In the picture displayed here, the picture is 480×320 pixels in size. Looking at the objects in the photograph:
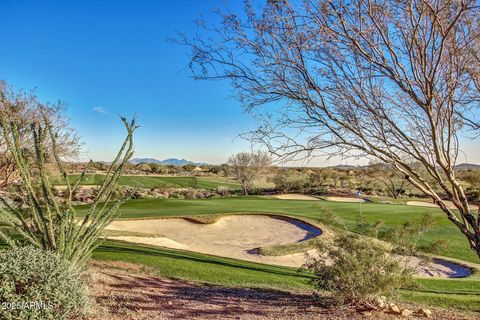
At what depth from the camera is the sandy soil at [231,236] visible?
14.5 metres

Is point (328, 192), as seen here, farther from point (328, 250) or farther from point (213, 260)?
point (328, 250)

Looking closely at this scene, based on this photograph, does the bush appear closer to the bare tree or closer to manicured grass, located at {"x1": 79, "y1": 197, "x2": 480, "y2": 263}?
the bare tree

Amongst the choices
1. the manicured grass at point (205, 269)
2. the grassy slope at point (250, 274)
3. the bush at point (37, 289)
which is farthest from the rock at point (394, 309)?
the bush at point (37, 289)

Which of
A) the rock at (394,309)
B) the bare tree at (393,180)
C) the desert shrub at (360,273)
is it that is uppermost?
the bare tree at (393,180)

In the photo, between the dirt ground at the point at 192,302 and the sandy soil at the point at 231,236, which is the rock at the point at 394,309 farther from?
the sandy soil at the point at 231,236

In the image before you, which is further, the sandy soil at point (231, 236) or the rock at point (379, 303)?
the sandy soil at point (231, 236)

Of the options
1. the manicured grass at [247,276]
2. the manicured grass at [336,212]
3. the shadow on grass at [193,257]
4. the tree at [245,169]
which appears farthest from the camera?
the tree at [245,169]

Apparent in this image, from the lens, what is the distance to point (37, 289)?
5133mm

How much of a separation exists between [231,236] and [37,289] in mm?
13510

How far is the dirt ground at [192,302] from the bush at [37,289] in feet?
2.19

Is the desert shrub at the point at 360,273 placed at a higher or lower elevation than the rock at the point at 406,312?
higher

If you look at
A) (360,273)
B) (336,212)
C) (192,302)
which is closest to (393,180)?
(336,212)

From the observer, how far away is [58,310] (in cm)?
526

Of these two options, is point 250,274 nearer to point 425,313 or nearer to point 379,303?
point 379,303
